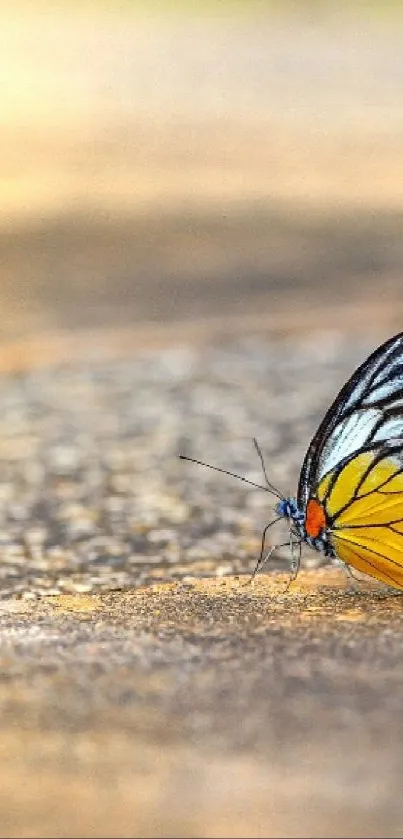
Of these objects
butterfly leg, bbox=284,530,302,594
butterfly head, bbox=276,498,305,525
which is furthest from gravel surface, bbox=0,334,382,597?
butterfly head, bbox=276,498,305,525

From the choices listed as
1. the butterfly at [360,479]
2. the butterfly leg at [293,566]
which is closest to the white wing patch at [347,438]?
the butterfly at [360,479]

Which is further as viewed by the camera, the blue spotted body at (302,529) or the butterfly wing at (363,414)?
the blue spotted body at (302,529)

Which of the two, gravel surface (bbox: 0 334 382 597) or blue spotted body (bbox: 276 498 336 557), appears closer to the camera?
blue spotted body (bbox: 276 498 336 557)

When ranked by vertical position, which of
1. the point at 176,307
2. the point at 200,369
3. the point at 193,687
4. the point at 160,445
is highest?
the point at 176,307

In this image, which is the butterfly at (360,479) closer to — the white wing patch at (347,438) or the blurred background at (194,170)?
the white wing patch at (347,438)

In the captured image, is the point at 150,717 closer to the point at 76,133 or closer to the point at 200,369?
the point at 200,369

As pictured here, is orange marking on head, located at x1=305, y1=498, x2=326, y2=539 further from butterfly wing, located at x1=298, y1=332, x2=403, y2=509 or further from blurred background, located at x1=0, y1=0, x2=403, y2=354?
blurred background, located at x1=0, y1=0, x2=403, y2=354

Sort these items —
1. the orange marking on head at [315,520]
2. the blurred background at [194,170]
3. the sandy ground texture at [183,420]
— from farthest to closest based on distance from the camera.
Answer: the blurred background at [194,170] → the orange marking on head at [315,520] → the sandy ground texture at [183,420]

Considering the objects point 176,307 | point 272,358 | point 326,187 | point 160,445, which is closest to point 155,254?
point 176,307
